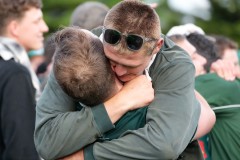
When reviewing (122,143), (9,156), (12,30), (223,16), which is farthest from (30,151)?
(223,16)

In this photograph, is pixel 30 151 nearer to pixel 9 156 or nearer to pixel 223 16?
pixel 9 156

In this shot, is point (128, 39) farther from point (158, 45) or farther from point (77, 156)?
point (77, 156)

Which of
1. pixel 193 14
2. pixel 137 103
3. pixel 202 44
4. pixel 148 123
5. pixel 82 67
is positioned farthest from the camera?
pixel 193 14

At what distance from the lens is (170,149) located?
10.2 ft

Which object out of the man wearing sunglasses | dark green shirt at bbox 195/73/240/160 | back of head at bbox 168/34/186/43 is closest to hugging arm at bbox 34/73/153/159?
the man wearing sunglasses

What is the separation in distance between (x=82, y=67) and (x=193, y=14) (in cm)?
1487

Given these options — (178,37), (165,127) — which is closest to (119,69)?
(165,127)

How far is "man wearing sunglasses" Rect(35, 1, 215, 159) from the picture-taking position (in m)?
3.10

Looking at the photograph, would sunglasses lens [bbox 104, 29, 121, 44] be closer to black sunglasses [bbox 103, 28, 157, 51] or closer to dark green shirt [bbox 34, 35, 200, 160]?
black sunglasses [bbox 103, 28, 157, 51]

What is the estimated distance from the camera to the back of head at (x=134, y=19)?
10.1 feet

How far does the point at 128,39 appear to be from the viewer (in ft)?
10.1

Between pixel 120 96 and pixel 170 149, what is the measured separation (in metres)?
0.40

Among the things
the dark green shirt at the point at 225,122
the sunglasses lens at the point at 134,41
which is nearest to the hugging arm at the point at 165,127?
the sunglasses lens at the point at 134,41

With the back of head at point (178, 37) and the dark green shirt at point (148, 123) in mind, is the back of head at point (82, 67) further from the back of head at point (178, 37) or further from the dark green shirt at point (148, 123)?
the back of head at point (178, 37)
